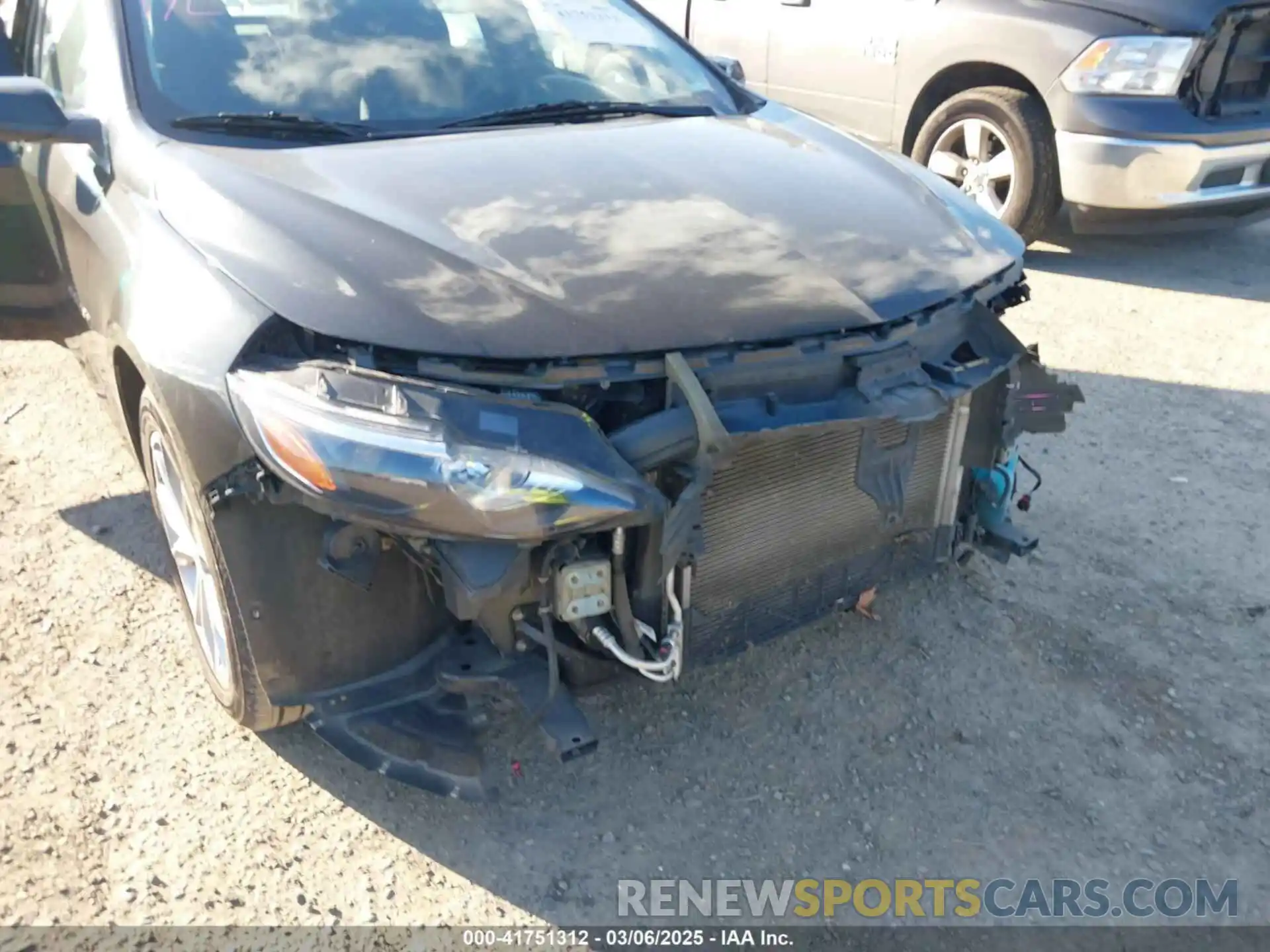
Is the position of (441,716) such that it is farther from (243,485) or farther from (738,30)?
(738,30)

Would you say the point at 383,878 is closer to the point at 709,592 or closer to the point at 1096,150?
the point at 709,592

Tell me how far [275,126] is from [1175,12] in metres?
4.63

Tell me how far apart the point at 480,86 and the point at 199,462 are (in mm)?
1441

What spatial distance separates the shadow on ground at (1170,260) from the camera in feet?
18.5

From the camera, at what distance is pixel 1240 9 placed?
5258 millimetres

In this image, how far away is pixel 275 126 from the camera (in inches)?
98.3

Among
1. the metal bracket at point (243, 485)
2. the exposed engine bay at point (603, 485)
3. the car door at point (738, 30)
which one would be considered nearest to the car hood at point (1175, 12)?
the car door at point (738, 30)

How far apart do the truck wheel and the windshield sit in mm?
2858

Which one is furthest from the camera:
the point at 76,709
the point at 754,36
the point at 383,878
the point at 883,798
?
the point at 754,36

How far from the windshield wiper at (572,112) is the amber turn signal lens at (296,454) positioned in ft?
3.98

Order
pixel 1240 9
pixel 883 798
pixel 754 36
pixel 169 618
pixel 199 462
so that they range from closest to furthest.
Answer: pixel 199 462, pixel 883 798, pixel 169 618, pixel 1240 9, pixel 754 36

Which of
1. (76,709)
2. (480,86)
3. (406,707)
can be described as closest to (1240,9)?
(480,86)

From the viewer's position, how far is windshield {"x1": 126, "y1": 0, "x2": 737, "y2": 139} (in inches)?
101

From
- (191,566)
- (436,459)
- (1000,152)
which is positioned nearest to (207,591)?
(191,566)
